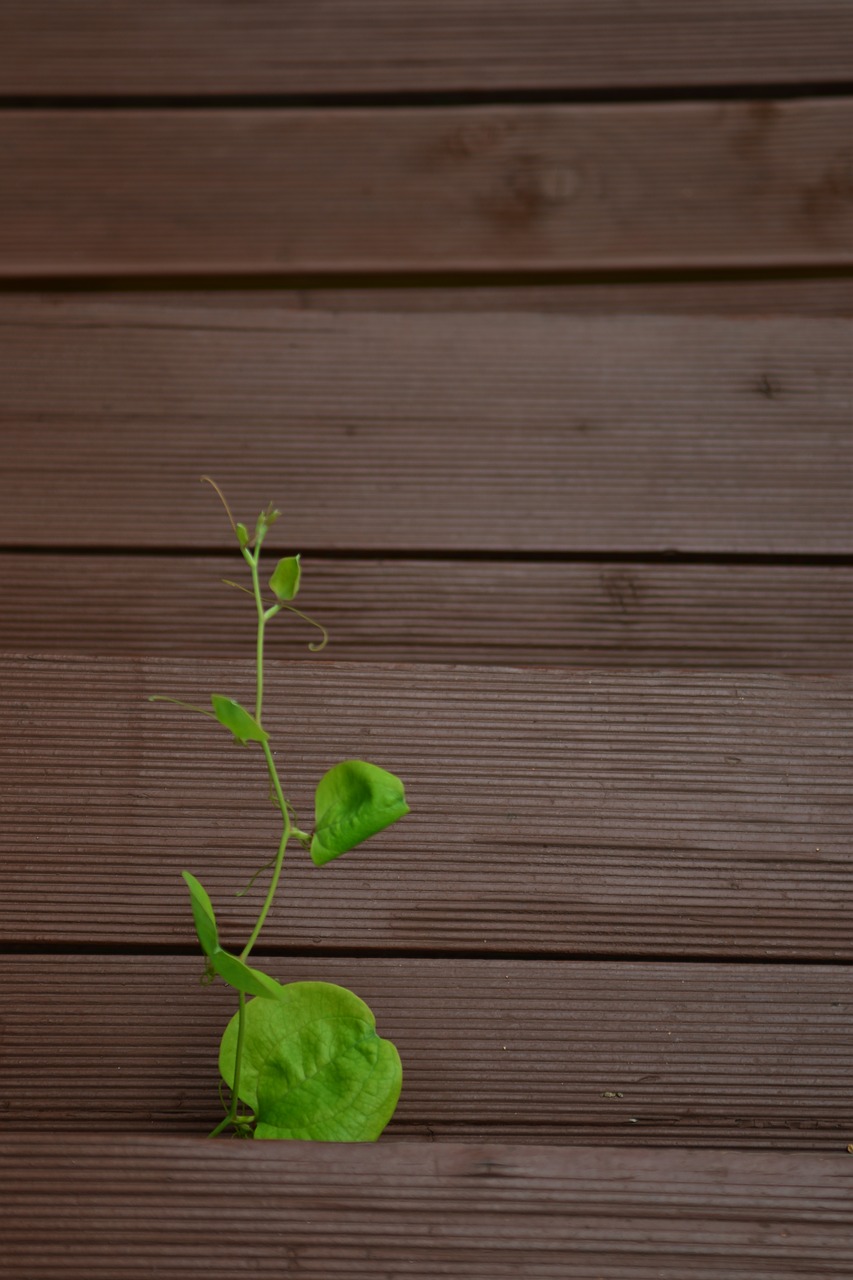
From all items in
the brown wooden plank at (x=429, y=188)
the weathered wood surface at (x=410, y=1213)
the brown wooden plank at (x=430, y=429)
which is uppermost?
the brown wooden plank at (x=429, y=188)

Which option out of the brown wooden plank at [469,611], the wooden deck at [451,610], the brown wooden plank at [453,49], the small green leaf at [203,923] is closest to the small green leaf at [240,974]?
the small green leaf at [203,923]

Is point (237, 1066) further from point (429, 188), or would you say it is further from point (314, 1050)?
point (429, 188)

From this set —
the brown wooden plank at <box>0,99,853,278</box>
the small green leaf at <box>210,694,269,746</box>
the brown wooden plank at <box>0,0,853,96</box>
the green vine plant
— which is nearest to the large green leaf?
the green vine plant

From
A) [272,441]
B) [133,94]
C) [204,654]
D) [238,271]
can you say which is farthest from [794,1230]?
[133,94]

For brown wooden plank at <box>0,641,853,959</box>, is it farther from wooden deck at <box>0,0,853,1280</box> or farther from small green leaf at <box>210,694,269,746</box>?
small green leaf at <box>210,694,269,746</box>

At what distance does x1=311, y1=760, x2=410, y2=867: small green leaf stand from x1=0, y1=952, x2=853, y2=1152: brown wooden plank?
0.57ft

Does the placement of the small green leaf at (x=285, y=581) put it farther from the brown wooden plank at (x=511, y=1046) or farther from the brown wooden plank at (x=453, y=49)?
the brown wooden plank at (x=453, y=49)

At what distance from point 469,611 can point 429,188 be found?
0.48 m

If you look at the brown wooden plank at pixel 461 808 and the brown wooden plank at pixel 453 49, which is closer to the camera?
the brown wooden plank at pixel 461 808

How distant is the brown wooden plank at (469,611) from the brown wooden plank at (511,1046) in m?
0.24

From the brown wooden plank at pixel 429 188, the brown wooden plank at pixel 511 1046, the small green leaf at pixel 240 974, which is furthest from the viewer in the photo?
the brown wooden plank at pixel 429 188

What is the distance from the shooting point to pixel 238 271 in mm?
960

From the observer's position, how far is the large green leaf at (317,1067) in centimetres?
55

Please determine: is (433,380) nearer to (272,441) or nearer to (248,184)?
(272,441)
